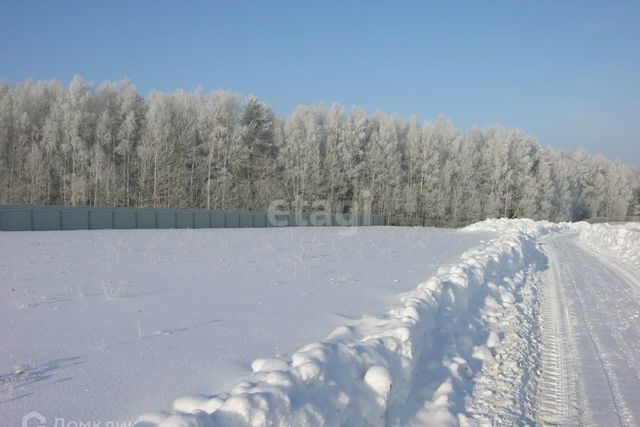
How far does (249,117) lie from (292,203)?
1131 centimetres

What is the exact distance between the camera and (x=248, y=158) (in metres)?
51.9

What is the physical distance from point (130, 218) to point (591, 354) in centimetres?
3047

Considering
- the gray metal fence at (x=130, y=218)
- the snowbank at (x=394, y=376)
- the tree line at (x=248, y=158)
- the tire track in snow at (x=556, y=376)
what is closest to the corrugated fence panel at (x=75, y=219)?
the gray metal fence at (x=130, y=218)

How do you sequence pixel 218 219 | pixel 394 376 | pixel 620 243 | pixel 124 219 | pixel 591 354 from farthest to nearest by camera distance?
pixel 218 219 < pixel 124 219 < pixel 620 243 < pixel 591 354 < pixel 394 376

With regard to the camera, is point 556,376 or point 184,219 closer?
point 556,376

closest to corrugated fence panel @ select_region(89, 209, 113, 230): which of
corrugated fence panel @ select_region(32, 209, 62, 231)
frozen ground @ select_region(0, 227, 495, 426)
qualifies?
corrugated fence panel @ select_region(32, 209, 62, 231)

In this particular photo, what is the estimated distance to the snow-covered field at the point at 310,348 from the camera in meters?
4.14

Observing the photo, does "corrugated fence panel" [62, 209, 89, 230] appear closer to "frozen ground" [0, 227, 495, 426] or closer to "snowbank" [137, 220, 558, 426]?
"frozen ground" [0, 227, 495, 426]

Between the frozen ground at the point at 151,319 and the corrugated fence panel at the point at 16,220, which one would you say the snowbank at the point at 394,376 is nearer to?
the frozen ground at the point at 151,319

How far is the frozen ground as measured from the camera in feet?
14.3

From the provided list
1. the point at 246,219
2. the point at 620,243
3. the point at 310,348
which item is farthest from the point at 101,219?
the point at 620,243

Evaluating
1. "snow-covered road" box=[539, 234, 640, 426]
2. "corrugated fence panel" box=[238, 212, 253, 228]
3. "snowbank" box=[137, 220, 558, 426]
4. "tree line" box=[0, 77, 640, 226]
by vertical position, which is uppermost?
"tree line" box=[0, 77, 640, 226]

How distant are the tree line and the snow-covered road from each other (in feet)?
138

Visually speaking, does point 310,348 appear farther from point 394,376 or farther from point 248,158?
point 248,158
